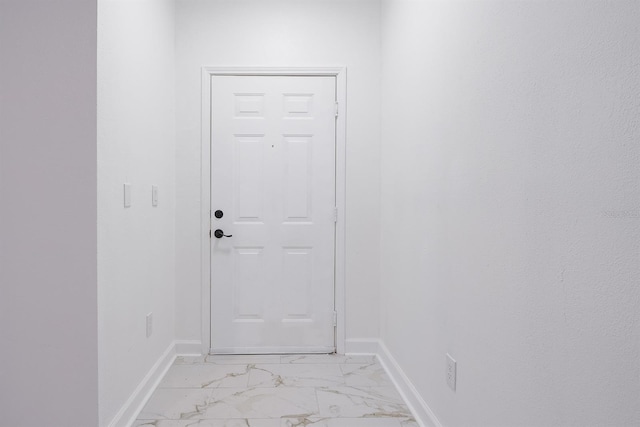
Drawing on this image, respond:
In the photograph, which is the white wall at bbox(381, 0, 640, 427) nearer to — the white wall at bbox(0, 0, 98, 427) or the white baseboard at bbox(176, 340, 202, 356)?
the white wall at bbox(0, 0, 98, 427)

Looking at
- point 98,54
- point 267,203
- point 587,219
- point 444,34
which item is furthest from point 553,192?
point 267,203

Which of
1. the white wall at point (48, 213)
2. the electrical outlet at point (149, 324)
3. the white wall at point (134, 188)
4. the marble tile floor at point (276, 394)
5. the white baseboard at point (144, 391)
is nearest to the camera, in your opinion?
the white wall at point (48, 213)

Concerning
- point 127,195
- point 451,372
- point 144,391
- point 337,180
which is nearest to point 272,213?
point 337,180

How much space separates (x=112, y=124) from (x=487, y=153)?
1.52 metres

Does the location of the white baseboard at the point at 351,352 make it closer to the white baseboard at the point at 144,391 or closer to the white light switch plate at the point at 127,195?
the white baseboard at the point at 144,391

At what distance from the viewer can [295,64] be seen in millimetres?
3068

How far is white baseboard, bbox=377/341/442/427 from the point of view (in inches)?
81.4

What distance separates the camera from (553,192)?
Result: 1126mm

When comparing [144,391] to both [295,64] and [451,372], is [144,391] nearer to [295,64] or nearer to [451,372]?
[451,372]

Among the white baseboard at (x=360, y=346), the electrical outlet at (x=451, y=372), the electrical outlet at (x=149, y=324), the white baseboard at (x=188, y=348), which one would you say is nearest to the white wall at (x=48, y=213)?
the electrical outlet at (x=149, y=324)

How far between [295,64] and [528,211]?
2.22 m

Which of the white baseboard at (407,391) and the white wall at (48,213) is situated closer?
the white wall at (48,213)

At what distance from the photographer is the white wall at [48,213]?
5.70ft

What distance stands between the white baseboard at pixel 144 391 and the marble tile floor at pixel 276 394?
0.03 meters
